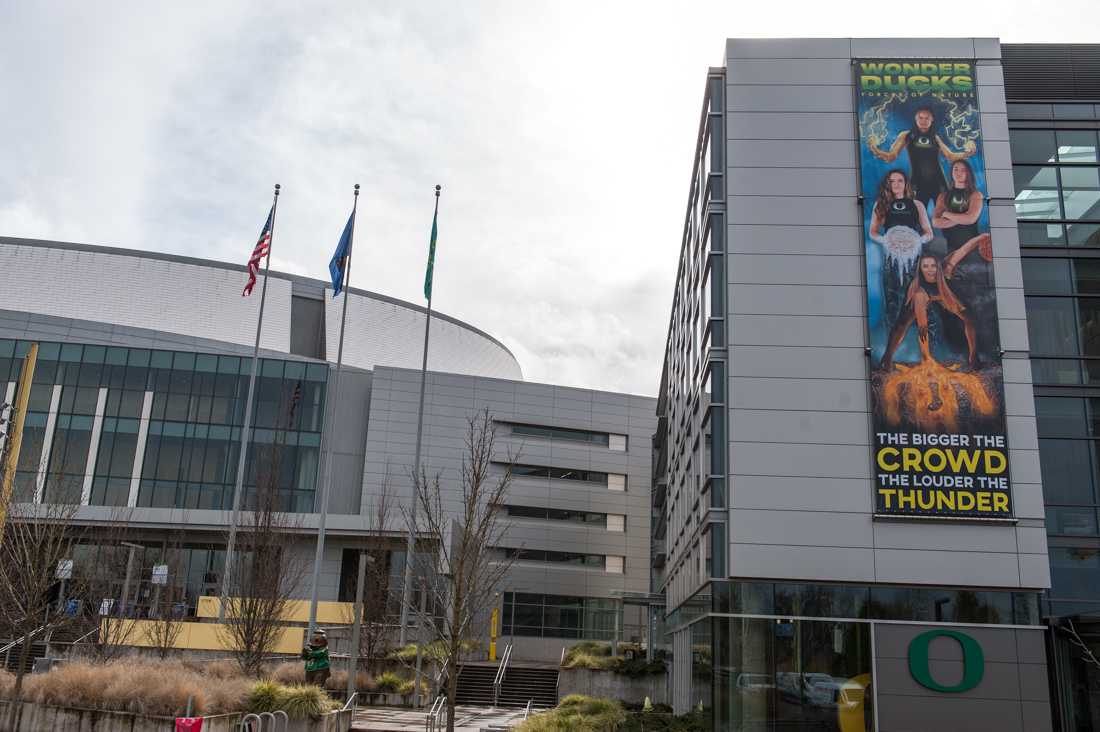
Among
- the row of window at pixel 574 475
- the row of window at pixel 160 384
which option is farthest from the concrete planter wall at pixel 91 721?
the row of window at pixel 574 475

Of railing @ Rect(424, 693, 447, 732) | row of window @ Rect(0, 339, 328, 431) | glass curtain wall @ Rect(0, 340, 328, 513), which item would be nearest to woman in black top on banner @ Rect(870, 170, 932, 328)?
railing @ Rect(424, 693, 447, 732)

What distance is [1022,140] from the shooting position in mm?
28625

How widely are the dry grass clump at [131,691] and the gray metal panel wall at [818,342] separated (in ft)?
38.2

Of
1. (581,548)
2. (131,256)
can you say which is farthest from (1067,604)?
(131,256)

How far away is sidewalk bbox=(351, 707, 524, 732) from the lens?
79.9ft

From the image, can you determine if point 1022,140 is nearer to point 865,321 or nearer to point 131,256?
point 865,321

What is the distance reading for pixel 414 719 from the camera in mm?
27312

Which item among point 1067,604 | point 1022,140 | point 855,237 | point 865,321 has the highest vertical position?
point 1022,140

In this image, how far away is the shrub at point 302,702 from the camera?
66.7ft

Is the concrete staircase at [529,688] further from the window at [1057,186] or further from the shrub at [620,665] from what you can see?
the window at [1057,186]

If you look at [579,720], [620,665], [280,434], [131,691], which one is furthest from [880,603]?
[280,434]

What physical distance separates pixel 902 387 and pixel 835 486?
300 cm

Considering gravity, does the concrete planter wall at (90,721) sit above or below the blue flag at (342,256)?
below

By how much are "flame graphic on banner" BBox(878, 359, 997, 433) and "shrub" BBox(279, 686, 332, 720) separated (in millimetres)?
14793
